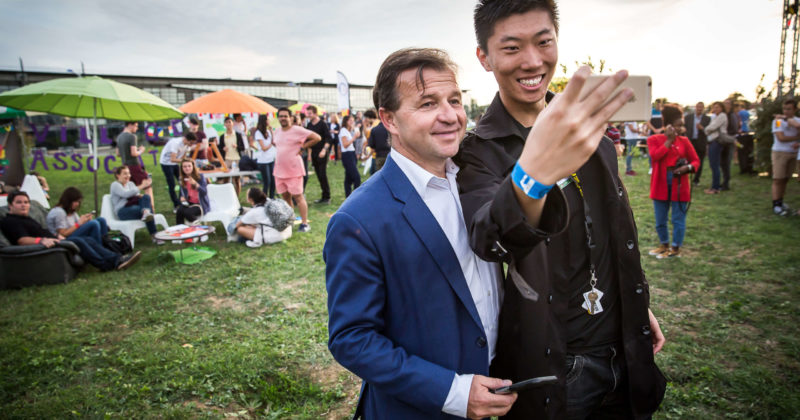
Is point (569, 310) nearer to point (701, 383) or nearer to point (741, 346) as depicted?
point (701, 383)

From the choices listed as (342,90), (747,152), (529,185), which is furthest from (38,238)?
(747,152)

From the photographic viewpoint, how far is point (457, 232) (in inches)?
54.0

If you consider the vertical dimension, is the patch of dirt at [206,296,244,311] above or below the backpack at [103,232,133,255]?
below

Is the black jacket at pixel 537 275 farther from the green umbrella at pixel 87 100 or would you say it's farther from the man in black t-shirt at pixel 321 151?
the man in black t-shirt at pixel 321 151

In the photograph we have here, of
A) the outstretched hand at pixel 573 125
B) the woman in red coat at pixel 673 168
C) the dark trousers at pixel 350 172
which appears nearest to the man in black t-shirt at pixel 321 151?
the dark trousers at pixel 350 172

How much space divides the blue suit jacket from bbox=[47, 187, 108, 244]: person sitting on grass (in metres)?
7.47

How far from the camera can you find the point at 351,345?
4.03 ft

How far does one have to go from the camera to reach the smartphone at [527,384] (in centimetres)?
116

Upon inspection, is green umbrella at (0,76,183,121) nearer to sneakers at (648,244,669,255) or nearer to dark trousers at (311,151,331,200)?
dark trousers at (311,151,331,200)

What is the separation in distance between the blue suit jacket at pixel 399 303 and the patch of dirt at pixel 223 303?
440cm

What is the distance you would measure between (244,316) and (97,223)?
13.2ft

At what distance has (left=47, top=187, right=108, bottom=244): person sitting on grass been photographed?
693 cm

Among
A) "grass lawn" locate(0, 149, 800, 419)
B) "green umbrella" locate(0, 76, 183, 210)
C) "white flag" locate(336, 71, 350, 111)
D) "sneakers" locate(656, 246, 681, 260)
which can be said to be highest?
"white flag" locate(336, 71, 350, 111)

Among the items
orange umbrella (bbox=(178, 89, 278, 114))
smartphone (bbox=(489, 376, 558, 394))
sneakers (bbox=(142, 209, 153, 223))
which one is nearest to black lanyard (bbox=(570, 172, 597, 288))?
smartphone (bbox=(489, 376, 558, 394))
